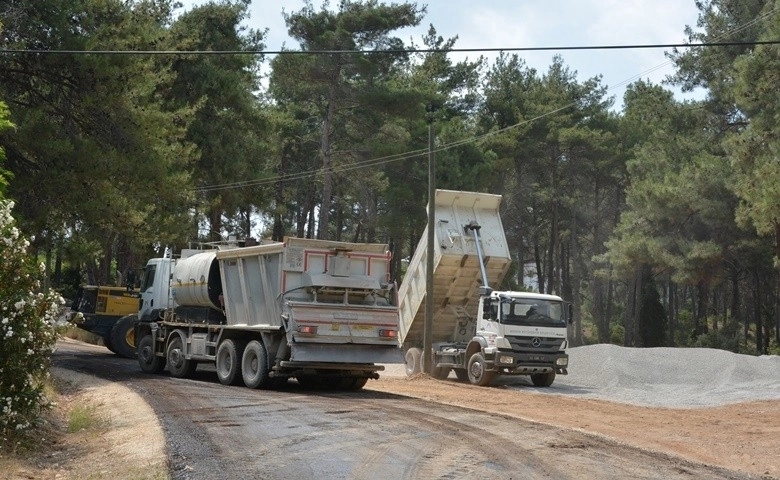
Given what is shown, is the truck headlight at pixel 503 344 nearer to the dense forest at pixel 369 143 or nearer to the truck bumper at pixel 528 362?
the truck bumper at pixel 528 362

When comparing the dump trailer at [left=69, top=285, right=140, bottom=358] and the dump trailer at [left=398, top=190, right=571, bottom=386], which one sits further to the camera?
the dump trailer at [left=69, top=285, right=140, bottom=358]

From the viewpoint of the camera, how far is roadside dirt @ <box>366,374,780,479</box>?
525 inches

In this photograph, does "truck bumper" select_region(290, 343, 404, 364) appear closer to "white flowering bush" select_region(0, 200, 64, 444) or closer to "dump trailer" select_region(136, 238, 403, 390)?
"dump trailer" select_region(136, 238, 403, 390)

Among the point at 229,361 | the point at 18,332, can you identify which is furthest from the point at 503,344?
the point at 18,332

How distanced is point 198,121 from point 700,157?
72.9 feet

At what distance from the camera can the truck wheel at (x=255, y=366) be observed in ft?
65.3

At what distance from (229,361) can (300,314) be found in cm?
298

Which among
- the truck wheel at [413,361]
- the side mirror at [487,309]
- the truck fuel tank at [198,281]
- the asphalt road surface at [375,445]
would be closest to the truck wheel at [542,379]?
the side mirror at [487,309]

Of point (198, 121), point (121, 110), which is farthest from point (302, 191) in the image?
point (121, 110)

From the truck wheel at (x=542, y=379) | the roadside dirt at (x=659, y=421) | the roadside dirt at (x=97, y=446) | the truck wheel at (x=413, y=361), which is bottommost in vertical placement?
the roadside dirt at (x=97, y=446)

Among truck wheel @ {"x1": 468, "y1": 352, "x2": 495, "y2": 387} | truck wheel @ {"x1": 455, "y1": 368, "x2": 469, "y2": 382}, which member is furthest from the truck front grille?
truck wheel @ {"x1": 455, "y1": 368, "x2": 469, "y2": 382}

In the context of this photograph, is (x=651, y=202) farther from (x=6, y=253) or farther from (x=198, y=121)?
(x=6, y=253)

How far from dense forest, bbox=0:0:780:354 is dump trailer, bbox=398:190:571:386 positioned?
2863 millimetres

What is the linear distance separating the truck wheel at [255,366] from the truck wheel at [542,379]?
338 inches
